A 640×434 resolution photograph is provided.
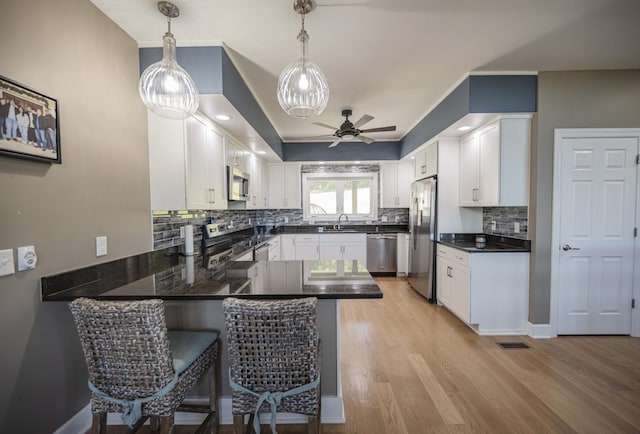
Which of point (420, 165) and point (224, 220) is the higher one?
point (420, 165)

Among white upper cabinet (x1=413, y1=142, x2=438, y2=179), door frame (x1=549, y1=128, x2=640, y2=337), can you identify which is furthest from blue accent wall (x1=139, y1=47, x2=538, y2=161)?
door frame (x1=549, y1=128, x2=640, y2=337)

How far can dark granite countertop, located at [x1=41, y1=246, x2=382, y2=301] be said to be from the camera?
1352mm

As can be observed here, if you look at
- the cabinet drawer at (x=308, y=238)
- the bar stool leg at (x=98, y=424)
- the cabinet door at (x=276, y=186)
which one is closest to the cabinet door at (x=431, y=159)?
the cabinet drawer at (x=308, y=238)

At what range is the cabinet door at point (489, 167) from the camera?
109 inches

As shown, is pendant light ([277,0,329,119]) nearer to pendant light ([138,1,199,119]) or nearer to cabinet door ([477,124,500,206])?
pendant light ([138,1,199,119])

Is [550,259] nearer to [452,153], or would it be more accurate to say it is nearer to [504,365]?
[504,365]

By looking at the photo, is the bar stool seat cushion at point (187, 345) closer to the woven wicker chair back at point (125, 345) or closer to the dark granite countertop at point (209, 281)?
the woven wicker chair back at point (125, 345)

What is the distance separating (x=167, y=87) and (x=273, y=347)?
4.65 feet

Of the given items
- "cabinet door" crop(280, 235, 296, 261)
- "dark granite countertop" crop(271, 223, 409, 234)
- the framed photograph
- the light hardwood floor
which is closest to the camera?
the framed photograph

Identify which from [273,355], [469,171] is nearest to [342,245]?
[469,171]

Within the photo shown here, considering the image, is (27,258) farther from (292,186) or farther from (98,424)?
(292,186)

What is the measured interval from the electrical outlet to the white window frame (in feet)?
12.6

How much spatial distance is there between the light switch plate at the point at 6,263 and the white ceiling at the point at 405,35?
5.15 feet

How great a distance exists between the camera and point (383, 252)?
16.6 ft
